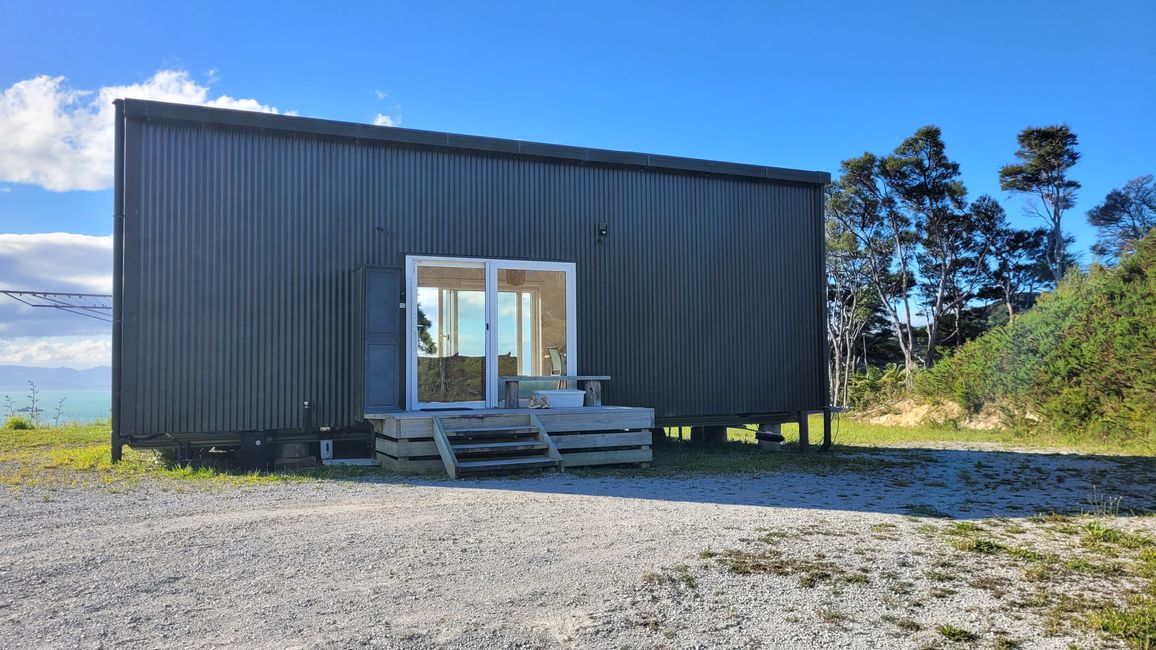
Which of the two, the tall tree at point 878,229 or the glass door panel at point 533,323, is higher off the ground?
the tall tree at point 878,229

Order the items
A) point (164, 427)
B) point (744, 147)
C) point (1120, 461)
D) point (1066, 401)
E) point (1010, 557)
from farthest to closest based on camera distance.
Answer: point (744, 147) < point (1066, 401) < point (1120, 461) < point (164, 427) < point (1010, 557)

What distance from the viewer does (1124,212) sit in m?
26.8

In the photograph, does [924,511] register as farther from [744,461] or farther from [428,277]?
[428,277]

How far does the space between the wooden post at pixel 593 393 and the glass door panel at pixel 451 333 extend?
3.87 ft

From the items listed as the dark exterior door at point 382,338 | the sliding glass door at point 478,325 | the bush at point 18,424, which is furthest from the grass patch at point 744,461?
the bush at point 18,424

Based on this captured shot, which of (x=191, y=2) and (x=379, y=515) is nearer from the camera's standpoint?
(x=379, y=515)

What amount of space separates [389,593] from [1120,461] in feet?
30.6

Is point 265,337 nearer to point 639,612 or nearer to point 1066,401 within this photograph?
point 639,612

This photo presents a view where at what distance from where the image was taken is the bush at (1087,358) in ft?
36.4

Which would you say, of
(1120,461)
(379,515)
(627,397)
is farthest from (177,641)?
(1120,461)

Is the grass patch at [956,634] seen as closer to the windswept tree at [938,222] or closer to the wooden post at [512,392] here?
the wooden post at [512,392]

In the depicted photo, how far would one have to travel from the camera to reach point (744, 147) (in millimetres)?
17016

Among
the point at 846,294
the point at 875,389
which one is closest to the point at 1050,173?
the point at 846,294

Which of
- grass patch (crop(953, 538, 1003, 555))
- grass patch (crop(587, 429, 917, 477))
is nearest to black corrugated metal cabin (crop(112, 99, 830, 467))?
grass patch (crop(587, 429, 917, 477))
